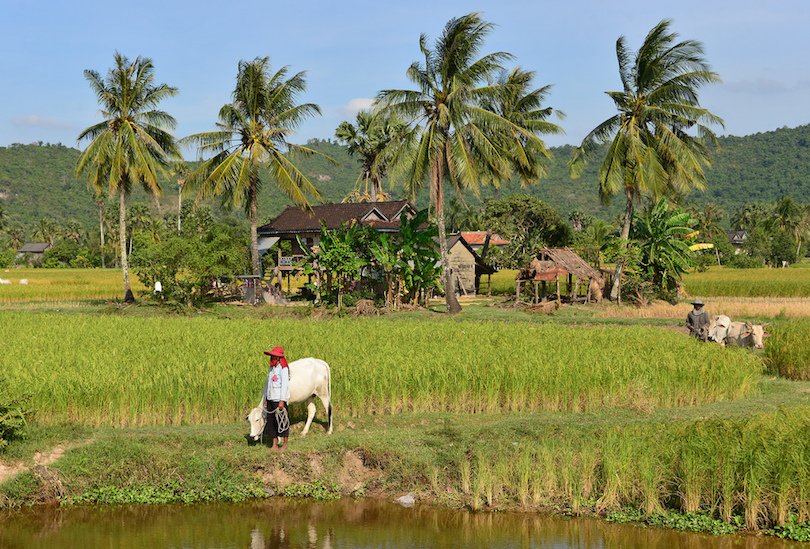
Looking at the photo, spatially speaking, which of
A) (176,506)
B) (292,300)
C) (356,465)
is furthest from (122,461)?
(292,300)

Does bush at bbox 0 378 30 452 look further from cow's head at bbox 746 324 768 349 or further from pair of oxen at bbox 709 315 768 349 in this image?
cow's head at bbox 746 324 768 349

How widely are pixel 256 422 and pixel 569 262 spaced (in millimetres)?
25025

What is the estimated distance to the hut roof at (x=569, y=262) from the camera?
3494 centimetres

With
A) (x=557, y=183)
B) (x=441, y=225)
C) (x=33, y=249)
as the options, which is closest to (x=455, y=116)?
(x=441, y=225)

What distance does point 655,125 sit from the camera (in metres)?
36.5

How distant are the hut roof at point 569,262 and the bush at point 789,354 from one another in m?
15.2

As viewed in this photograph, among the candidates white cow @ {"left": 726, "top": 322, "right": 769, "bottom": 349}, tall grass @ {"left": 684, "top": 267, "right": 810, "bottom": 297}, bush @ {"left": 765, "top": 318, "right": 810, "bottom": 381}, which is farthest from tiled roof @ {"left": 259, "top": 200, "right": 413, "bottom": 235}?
bush @ {"left": 765, "top": 318, "right": 810, "bottom": 381}

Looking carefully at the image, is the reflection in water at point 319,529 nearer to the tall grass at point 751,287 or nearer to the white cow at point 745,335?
the white cow at point 745,335

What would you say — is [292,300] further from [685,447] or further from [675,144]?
[685,447]

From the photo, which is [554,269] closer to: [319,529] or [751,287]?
[751,287]

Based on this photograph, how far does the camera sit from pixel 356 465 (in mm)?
11977

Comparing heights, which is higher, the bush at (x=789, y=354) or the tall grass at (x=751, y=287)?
the tall grass at (x=751, y=287)

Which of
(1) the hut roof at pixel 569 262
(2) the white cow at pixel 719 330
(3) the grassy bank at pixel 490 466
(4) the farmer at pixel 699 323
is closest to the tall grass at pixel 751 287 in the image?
(1) the hut roof at pixel 569 262

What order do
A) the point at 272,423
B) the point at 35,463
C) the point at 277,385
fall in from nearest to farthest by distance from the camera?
the point at 35,463 → the point at 272,423 → the point at 277,385
